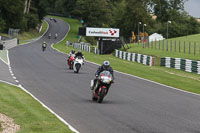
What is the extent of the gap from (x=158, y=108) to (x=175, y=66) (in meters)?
24.7

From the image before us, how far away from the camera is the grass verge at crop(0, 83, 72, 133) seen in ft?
33.4

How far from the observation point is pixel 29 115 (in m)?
12.0

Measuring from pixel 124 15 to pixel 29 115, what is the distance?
108 meters

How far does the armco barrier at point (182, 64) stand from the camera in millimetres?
35309

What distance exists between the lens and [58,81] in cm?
2384

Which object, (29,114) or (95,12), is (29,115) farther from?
(95,12)

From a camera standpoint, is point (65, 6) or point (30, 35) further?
point (65, 6)

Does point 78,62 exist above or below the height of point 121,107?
above

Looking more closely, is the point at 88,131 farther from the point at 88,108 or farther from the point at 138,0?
the point at 138,0

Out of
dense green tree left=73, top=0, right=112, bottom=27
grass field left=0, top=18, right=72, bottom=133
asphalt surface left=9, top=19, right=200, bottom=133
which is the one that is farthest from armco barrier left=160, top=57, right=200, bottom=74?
dense green tree left=73, top=0, right=112, bottom=27

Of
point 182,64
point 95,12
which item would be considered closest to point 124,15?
point 95,12

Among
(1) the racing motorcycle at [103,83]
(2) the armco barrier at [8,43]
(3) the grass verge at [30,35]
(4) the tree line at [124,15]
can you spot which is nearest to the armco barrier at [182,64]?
(1) the racing motorcycle at [103,83]

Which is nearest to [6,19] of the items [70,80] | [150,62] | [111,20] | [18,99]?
[111,20]

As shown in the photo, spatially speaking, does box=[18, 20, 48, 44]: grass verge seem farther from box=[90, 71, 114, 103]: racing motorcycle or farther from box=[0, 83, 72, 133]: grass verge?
box=[0, 83, 72, 133]: grass verge
